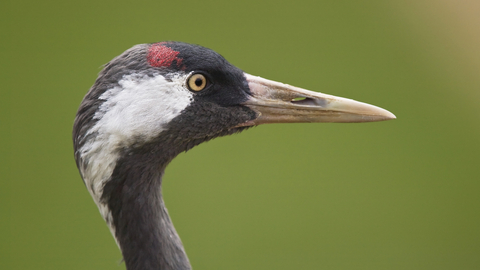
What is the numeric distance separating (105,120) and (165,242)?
442 millimetres

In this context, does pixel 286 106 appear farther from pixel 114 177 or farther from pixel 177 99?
pixel 114 177

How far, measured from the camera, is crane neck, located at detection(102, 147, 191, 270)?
4.47 feet

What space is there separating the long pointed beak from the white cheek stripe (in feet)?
0.73

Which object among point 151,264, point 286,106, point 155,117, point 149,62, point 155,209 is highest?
point 149,62

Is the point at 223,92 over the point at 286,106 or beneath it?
over

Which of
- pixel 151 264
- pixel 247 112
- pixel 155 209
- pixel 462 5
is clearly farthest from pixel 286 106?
pixel 462 5

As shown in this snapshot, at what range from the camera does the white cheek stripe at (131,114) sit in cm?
128

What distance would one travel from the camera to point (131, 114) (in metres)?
1.28

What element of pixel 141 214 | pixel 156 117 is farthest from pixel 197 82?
pixel 141 214

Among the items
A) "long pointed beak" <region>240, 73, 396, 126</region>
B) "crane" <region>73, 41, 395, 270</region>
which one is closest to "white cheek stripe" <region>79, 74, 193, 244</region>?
"crane" <region>73, 41, 395, 270</region>

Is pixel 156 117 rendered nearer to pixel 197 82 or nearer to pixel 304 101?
pixel 197 82

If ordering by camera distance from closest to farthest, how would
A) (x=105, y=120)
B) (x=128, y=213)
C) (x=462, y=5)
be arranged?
(x=105, y=120) → (x=128, y=213) → (x=462, y=5)

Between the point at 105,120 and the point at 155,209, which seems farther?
the point at 155,209

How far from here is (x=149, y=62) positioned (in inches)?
51.4
